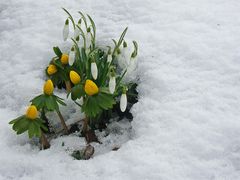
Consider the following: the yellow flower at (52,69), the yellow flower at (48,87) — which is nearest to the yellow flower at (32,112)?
the yellow flower at (48,87)

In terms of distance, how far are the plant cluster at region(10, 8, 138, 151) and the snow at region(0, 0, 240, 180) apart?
0.16 meters

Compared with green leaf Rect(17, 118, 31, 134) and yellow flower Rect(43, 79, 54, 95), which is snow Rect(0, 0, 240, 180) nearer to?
green leaf Rect(17, 118, 31, 134)

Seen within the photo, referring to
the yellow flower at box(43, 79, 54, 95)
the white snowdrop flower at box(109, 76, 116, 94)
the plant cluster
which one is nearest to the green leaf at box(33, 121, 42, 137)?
the plant cluster

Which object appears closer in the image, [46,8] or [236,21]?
[236,21]

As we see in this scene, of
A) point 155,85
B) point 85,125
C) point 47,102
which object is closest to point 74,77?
point 47,102

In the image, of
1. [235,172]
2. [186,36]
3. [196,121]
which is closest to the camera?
[235,172]

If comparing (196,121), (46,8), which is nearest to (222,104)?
(196,121)

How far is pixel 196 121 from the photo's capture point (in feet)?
7.03

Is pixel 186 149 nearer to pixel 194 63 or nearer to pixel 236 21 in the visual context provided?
pixel 194 63

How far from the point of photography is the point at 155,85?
237 cm

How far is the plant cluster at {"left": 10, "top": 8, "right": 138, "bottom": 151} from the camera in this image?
1.99 metres

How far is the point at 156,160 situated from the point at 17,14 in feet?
5.50

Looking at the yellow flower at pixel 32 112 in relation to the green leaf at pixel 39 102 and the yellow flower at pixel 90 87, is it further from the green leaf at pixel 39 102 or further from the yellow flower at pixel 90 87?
the yellow flower at pixel 90 87

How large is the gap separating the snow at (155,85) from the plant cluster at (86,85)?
16cm
